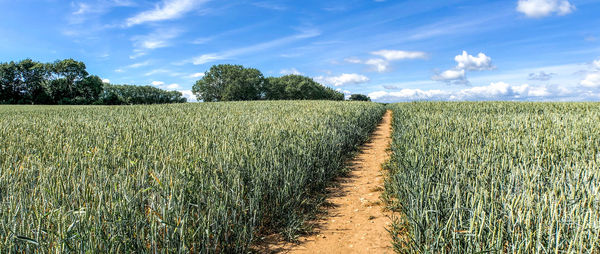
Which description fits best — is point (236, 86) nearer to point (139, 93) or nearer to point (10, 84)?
point (139, 93)

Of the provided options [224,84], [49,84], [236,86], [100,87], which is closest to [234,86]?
[236,86]

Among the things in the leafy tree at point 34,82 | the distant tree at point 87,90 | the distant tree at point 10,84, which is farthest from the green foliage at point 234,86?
the distant tree at point 10,84

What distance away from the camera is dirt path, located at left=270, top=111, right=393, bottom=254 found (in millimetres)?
3816

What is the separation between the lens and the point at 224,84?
7394cm

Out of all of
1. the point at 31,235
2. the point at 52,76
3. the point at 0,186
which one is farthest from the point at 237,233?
the point at 52,76

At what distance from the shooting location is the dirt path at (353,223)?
3.82 metres

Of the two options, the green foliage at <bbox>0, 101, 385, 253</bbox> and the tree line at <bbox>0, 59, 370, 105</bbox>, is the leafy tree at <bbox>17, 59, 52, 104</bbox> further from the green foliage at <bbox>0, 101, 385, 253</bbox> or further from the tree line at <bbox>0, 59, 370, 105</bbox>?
the green foliage at <bbox>0, 101, 385, 253</bbox>

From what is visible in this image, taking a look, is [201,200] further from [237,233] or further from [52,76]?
[52,76]

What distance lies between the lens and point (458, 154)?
4617mm

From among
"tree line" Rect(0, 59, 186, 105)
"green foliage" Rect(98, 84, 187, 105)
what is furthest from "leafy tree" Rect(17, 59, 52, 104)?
"green foliage" Rect(98, 84, 187, 105)

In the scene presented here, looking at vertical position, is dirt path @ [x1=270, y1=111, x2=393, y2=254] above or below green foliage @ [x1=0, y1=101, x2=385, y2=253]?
below

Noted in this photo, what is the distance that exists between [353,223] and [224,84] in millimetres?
73479

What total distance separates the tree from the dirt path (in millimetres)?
67398

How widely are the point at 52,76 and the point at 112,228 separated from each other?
8123 cm
